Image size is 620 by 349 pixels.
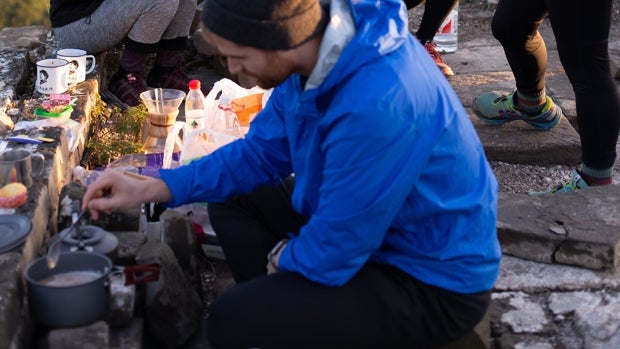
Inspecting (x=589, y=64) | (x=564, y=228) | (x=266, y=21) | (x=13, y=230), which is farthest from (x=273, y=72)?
(x=589, y=64)

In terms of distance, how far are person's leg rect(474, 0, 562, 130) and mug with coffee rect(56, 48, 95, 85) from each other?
79.8 inches

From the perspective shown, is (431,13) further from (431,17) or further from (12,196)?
(12,196)

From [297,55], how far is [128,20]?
2.58 meters

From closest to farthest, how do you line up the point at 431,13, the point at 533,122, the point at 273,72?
the point at 273,72
the point at 533,122
the point at 431,13

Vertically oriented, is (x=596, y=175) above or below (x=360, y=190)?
below

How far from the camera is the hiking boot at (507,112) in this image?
14.1 ft

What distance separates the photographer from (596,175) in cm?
360

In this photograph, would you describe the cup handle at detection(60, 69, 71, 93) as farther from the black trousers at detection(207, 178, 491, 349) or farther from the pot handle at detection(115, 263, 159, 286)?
the black trousers at detection(207, 178, 491, 349)

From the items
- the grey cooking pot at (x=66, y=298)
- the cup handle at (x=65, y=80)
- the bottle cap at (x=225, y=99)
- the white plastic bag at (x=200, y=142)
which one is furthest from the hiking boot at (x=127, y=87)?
the grey cooking pot at (x=66, y=298)

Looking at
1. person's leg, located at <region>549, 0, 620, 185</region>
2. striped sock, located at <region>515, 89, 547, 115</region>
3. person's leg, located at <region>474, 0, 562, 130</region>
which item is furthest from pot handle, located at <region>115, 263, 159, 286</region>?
striped sock, located at <region>515, 89, 547, 115</region>

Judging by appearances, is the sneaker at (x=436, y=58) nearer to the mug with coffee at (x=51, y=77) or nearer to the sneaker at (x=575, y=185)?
the sneaker at (x=575, y=185)

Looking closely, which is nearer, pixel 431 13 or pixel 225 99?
pixel 225 99

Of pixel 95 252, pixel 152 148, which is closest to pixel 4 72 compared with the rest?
pixel 152 148

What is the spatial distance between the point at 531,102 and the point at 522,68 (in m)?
0.29
